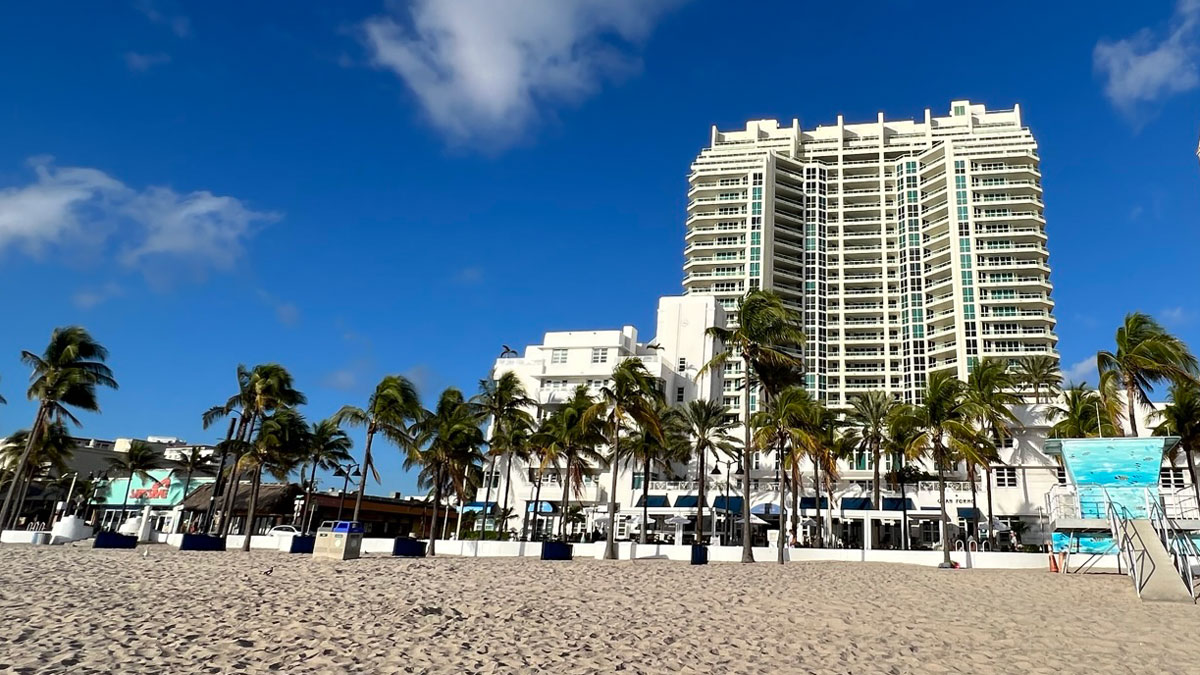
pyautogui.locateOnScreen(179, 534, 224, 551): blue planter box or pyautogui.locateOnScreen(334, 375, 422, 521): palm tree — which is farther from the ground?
pyautogui.locateOnScreen(334, 375, 422, 521): palm tree

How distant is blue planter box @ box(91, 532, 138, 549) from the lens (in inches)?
1282

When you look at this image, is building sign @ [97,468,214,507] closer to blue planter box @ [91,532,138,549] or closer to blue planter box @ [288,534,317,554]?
blue planter box @ [91,532,138,549]

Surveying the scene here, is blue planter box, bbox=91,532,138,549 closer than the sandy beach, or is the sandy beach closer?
the sandy beach

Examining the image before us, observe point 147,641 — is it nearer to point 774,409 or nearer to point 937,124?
point 774,409

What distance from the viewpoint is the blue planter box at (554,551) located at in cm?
3250

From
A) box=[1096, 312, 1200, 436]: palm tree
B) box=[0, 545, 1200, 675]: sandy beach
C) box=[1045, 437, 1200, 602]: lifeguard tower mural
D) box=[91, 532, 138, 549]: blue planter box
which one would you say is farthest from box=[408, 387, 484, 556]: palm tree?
box=[1096, 312, 1200, 436]: palm tree

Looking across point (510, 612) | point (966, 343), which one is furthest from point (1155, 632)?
point (966, 343)

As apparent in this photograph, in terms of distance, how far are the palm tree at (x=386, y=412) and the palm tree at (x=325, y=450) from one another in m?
19.0

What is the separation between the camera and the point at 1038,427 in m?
53.5

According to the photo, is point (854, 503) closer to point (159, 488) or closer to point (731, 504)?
point (731, 504)

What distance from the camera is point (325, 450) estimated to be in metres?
57.4

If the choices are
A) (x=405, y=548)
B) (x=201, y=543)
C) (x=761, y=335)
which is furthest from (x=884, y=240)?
(x=201, y=543)

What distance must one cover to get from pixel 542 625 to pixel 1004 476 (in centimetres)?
5180

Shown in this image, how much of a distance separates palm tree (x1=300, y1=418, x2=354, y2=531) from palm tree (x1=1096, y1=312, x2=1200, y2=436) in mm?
48957
